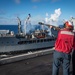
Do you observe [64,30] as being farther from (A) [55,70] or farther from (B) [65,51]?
(A) [55,70]

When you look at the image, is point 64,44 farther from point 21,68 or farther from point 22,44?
point 22,44

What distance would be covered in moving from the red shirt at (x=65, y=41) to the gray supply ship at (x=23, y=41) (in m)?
36.6

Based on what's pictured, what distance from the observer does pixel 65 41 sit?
19.2ft

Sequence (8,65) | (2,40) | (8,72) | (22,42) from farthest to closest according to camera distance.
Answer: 1. (22,42)
2. (2,40)
3. (8,65)
4. (8,72)

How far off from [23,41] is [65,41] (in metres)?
39.4

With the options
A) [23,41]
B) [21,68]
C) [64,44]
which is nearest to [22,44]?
[23,41]

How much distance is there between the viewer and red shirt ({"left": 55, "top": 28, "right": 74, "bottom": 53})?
5.84 metres

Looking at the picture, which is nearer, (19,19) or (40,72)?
(40,72)

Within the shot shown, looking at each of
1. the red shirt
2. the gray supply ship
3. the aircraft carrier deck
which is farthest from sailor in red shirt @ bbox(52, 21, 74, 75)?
the gray supply ship

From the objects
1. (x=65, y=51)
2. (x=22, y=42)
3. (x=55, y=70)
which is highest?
(x=65, y=51)

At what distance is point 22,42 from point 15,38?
225 centimetres

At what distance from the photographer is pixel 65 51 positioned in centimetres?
586

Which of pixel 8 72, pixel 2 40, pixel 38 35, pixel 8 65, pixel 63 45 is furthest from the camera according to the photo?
pixel 38 35

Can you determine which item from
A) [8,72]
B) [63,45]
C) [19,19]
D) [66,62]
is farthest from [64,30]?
[19,19]
